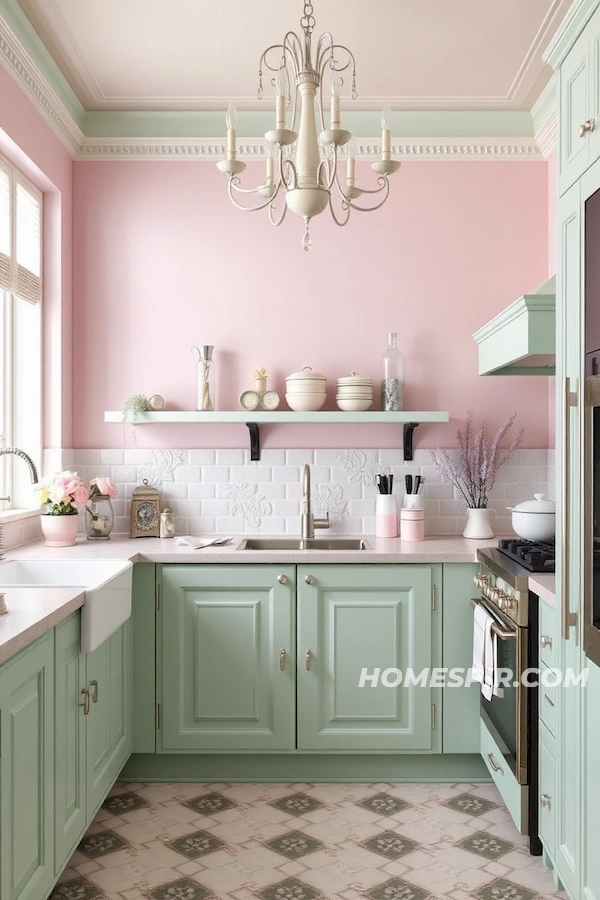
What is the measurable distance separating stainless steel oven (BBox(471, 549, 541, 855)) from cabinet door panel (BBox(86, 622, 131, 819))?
4.48 feet

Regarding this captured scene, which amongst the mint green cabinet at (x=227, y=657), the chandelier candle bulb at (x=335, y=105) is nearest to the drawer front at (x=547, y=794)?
the mint green cabinet at (x=227, y=657)

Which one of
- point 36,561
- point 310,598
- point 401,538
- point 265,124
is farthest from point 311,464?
point 265,124

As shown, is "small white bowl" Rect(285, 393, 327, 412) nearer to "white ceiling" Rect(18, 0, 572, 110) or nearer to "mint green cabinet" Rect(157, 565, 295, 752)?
"mint green cabinet" Rect(157, 565, 295, 752)

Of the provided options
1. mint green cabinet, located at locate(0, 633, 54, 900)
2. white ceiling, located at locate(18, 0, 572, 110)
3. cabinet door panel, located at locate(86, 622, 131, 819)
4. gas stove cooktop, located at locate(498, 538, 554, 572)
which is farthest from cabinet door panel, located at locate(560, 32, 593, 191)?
cabinet door panel, located at locate(86, 622, 131, 819)

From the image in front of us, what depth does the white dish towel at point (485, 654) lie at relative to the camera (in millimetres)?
2900

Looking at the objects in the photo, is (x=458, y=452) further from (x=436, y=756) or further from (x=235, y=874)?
(x=235, y=874)

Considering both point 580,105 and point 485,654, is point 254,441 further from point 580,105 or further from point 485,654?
point 580,105

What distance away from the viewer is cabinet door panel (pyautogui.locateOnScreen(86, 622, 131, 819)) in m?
2.73

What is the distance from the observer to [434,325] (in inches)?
157

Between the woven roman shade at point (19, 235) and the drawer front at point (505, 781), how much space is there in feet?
8.69

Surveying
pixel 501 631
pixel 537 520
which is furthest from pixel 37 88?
pixel 501 631

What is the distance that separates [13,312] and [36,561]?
1284 millimetres

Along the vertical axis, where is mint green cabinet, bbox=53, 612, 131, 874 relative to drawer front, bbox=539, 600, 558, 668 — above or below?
below

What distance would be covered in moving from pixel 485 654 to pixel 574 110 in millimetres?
1821
